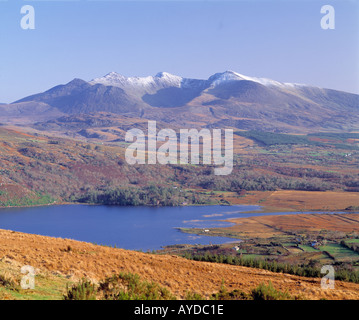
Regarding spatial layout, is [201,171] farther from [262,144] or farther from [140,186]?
[262,144]

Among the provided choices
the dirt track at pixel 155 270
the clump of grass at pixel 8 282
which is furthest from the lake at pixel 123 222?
the clump of grass at pixel 8 282

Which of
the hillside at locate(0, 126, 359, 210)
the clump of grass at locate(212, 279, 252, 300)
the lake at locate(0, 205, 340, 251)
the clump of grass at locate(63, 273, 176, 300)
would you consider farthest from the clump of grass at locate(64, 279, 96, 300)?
the hillside at locate(0, 126, 359, 210)

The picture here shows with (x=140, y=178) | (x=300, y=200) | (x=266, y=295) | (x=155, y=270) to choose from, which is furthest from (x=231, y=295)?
(x=140, y=178)

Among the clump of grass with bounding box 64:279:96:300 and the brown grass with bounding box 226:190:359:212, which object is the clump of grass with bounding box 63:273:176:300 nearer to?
the clump of grass with bounding box 64:279:96:300

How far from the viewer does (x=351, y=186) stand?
77.6m

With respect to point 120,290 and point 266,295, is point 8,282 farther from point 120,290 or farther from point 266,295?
point 266,295

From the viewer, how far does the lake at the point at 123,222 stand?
45969mm

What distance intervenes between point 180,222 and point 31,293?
4419cm

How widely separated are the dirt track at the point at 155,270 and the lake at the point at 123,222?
24571 millimetres

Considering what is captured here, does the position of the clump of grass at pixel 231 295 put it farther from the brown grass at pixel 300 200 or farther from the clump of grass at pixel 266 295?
the brown grass at pixel 300 200

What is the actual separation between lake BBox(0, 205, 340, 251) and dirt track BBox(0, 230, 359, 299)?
2457cm

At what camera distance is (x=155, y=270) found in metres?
14.8
